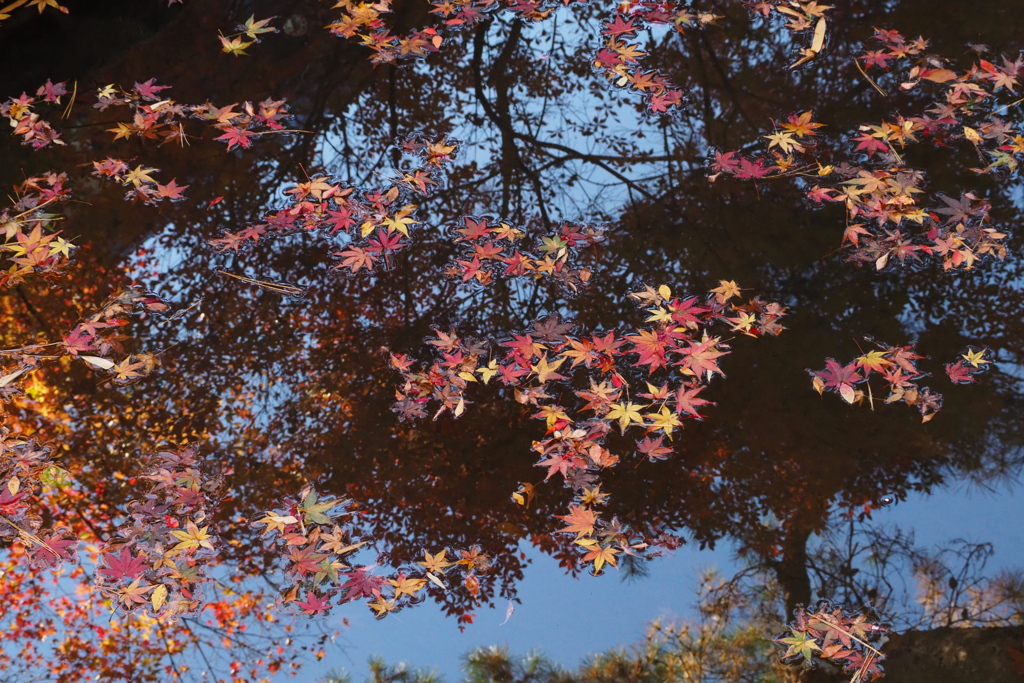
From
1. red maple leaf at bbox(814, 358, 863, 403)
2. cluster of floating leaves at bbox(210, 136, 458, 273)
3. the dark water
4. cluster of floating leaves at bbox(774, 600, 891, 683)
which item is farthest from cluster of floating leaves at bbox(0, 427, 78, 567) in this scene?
red maple leaf at bbox(814, 358, 863, 403)

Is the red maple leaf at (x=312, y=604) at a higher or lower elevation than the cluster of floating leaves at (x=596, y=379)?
lower

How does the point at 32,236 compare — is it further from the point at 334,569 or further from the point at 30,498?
the point at 334,569

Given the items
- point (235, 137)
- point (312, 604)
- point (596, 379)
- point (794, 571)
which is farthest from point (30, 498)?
point (794, 571)

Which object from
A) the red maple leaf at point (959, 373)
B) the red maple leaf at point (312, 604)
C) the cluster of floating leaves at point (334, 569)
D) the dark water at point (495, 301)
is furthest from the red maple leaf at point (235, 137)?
the red maple leaf at point (959, 373)

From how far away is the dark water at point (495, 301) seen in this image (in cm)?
214

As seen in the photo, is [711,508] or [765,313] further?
[765,313]

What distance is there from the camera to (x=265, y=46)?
3.41 m

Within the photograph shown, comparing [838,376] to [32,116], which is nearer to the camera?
[838,376]

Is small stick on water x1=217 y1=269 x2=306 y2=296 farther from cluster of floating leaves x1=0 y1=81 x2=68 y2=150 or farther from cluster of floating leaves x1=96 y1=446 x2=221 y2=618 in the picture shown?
cluster of floating leaves x1=0 y1=81 x2=68 y2=150

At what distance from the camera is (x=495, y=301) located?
7.98 feet

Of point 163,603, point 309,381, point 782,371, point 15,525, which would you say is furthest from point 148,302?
point 782,371

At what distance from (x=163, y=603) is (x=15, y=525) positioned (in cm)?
52

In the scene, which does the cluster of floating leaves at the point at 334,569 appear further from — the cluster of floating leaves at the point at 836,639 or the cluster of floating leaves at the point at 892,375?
the cluster of floating leaves at the point at 892,375

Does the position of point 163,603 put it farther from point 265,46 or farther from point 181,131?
point 265,46
